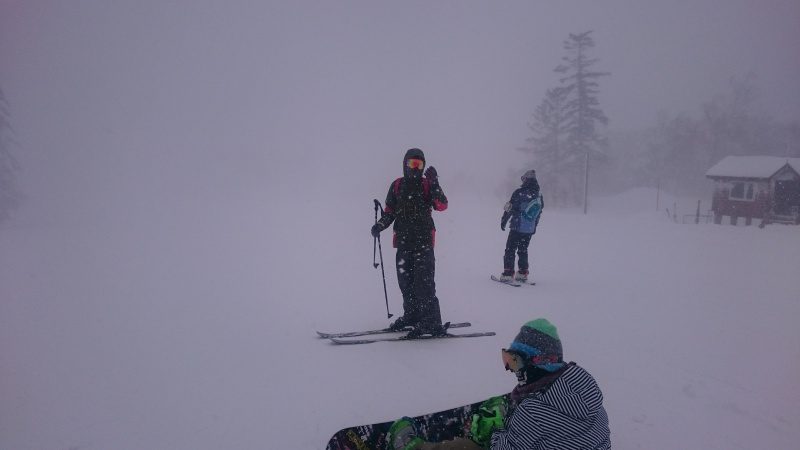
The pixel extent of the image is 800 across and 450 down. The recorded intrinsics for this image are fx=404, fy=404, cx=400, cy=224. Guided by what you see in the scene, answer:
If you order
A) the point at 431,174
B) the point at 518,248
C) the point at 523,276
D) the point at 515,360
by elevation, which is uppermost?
the point at 431,174

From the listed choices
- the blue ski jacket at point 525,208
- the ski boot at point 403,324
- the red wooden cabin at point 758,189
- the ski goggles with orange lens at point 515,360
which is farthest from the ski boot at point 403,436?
the red wooden cabin at point 758,189

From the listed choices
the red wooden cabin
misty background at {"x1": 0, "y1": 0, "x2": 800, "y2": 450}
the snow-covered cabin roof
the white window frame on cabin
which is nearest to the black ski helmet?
misty background at {"x1": 0, "y1": 0, "x2": 800, "y2": 450}

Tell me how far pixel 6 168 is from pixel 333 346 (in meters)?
36.7

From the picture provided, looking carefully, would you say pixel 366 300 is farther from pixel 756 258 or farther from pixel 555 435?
pixel 756 258

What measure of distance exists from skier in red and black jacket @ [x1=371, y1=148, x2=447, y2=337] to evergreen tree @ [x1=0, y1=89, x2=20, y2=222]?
3540 cm

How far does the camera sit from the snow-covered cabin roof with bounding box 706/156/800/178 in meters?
28.3

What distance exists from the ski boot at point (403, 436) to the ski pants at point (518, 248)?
7.04 metres

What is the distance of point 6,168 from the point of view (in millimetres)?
29281

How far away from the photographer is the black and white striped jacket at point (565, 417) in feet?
7.05

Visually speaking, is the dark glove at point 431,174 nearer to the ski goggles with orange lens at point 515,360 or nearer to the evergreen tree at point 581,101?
the ski goggles with orange lens at point 515,360

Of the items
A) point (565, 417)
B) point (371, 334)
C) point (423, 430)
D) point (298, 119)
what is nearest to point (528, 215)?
point (371, 334)

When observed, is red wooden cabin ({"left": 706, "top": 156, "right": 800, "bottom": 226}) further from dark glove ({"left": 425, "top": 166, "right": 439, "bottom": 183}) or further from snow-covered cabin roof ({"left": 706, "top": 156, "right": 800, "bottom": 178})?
dark glove ({"left": 425, "top": 166, "right": 439, "bottom": 183})

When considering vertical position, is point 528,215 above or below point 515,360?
below

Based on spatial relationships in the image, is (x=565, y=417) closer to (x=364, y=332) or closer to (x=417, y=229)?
(x=417, y=229)
